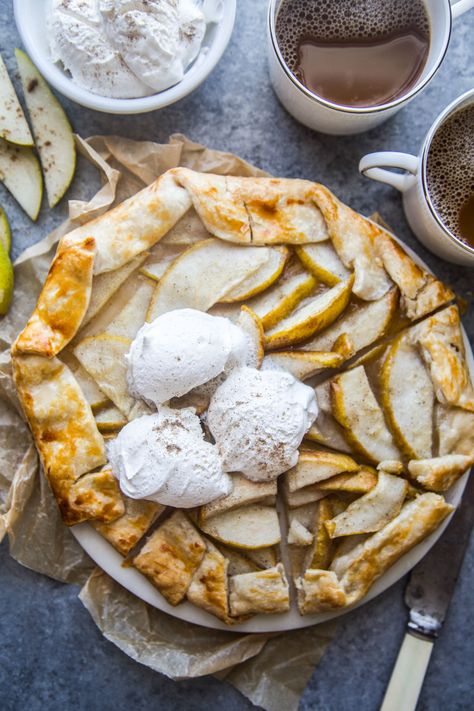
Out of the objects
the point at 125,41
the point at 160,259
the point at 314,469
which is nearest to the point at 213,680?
the point at 314,469

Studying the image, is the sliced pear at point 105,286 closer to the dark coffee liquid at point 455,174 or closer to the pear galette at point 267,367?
the pear galette at point 267,367

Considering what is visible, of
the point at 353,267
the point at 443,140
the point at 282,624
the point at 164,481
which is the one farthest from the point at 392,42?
the point at 282,624

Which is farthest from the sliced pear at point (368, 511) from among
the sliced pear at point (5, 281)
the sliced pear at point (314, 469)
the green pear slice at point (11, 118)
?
the green pear slice at point (11, 118)

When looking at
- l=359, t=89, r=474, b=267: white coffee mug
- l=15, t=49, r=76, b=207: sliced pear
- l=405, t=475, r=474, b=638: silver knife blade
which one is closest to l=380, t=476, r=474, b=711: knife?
l=405, t=475, r=474, b=638: silver knife blade

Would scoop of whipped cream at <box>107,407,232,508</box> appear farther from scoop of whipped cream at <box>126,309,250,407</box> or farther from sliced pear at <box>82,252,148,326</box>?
sliced pear at <box>82,252,148,326</box>

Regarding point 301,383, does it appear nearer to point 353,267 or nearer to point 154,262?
point 353,267
